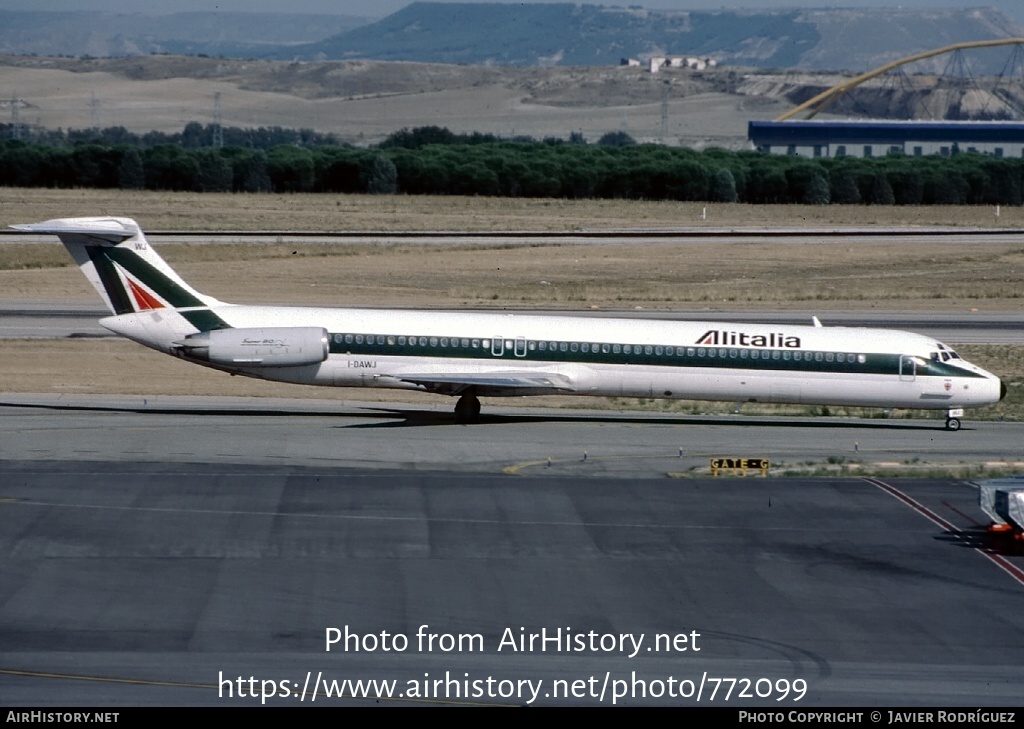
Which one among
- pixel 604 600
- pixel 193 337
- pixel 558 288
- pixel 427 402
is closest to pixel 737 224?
pixel 558 288

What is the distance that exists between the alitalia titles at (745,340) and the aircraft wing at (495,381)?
12.7ft

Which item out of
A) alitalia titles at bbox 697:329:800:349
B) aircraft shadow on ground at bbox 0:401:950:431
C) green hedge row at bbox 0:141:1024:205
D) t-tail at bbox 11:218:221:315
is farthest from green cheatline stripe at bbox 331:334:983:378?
green hedge row at bbox 0:141:1024:205

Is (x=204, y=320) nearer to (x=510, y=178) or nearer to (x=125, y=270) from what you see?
(x=125, y=270)

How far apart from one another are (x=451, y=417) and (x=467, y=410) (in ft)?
4.75

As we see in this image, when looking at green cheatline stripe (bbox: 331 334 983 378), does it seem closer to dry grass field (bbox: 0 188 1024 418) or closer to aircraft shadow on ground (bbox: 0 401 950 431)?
aircraft shadow on ground (bbox: 0 401 950 431)

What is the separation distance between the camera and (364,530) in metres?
23.8

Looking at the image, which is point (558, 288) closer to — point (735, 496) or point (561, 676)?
point (735, 496)

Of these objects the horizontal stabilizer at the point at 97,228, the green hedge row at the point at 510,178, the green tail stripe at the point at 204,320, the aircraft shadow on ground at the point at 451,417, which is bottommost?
the aircraft shadow on ground at the point at 451,417

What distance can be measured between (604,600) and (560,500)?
6128mm

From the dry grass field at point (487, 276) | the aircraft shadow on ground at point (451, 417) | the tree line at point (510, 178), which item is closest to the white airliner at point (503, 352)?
the aircraft shadow on ground at point (451, 417)

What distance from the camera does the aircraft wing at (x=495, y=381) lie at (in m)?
34.8

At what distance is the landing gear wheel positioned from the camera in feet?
117

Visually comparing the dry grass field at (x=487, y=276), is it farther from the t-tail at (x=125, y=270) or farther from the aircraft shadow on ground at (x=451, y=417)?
the t-tail at (x=125, y=270)

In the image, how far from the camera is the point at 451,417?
121 feet
